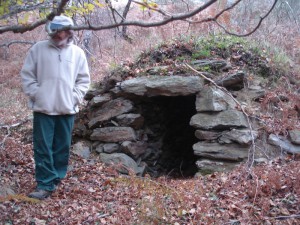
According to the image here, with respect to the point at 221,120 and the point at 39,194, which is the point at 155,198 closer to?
the point at 39,194

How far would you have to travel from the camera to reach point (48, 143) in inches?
169

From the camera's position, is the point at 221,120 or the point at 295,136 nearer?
the point at 295,136

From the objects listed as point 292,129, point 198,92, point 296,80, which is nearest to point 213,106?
point 198,92

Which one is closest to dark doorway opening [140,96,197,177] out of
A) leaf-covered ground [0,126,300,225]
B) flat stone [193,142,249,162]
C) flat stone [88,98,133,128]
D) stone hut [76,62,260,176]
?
stone hut [76,62,260,176]

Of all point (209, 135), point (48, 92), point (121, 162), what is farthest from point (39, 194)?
point (209, 135)

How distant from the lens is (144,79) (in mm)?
6180

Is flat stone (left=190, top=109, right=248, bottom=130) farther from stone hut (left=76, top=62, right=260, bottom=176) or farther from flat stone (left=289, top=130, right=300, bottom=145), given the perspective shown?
flat stone (left=289, top=130, right=300, bottom=145)

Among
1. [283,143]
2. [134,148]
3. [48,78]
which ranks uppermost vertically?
[48,78]

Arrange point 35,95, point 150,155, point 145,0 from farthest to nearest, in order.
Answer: point 150,155, point 35,95, point 145,0

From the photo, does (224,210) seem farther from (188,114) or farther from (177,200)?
(188,114)

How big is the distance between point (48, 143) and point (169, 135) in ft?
11.2

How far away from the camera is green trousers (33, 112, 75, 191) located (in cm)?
425

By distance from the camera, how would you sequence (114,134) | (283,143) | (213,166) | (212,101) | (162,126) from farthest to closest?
1. (162,126)
2. (114,134)
3. (212,101)
4. (283,143)
5. (213,166)

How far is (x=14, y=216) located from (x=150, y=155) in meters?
3.13
